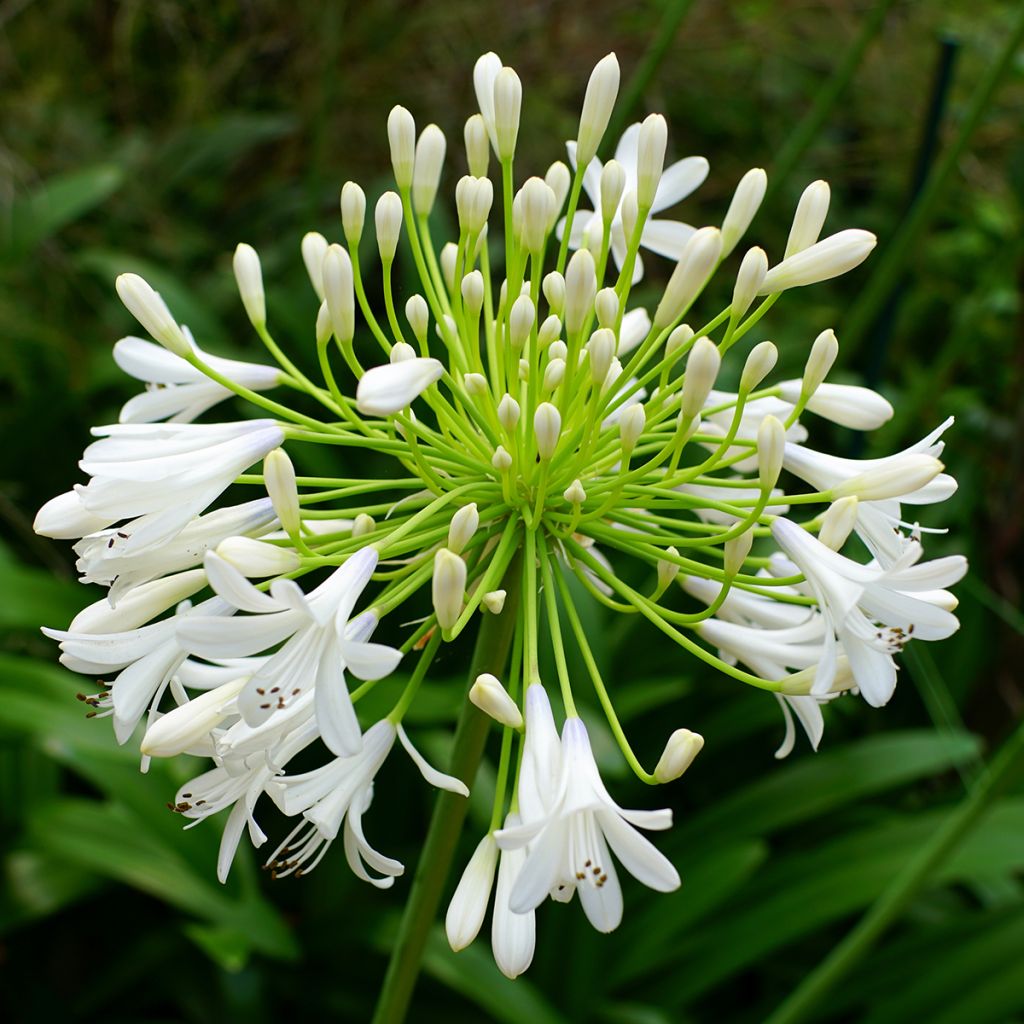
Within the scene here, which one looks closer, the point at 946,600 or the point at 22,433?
the point at 946,600

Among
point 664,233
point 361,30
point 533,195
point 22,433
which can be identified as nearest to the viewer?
point 533,195

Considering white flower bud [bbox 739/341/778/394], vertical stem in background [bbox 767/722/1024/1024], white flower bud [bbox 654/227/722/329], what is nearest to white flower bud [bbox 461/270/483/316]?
white flower bud [bbox 654/227/722/329]

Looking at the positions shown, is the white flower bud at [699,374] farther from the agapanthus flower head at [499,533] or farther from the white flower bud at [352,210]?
the white flower bud at [352,210]

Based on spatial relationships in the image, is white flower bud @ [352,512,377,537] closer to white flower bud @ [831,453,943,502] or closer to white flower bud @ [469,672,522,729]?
white flower bud @ [469,672,522,729]

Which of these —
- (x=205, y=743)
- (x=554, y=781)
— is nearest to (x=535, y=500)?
(x=554, y=781)

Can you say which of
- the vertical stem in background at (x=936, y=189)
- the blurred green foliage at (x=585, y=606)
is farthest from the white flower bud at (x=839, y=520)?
the vertical stem in background at (x=936, y=189)

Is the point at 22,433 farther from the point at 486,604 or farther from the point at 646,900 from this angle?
the point at 486,604
